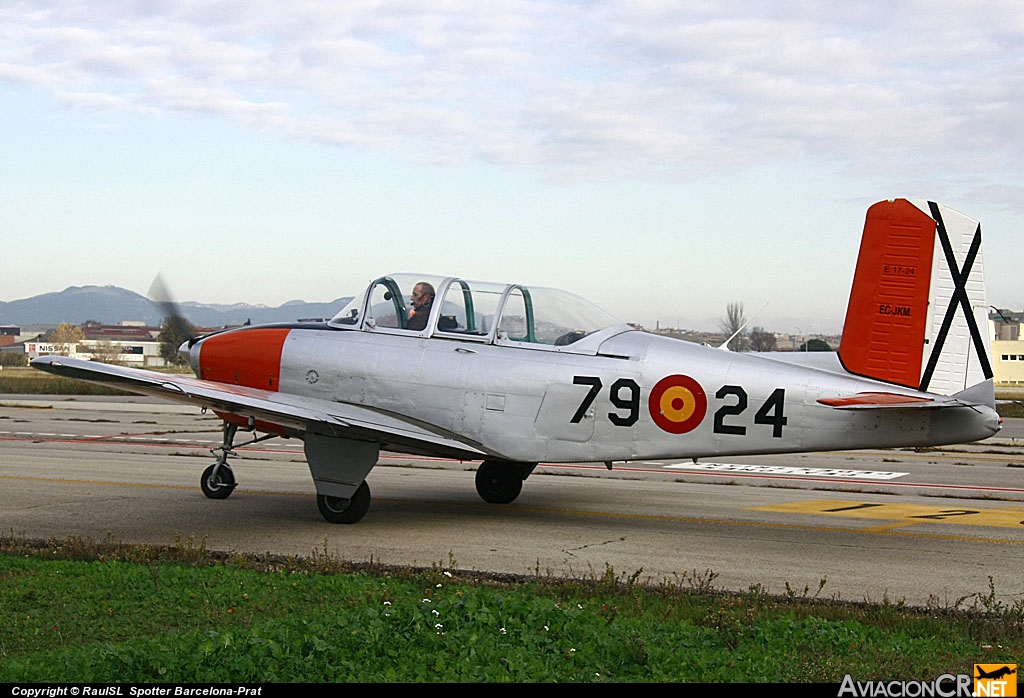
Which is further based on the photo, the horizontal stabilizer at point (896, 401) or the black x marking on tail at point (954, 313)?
the black x marking on tail at point (954, 313)

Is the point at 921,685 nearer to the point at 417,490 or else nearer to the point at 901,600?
the point at 901,600

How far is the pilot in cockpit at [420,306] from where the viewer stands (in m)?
11.2

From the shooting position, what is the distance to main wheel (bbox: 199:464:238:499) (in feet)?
41.1

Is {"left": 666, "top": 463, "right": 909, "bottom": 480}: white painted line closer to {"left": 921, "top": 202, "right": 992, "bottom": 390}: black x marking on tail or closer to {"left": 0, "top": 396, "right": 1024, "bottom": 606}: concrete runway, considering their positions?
{"left": 0, "top": 396, "right": 1024, "bottom": 606}: concrete runway

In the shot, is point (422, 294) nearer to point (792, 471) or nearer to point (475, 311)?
point (475, 311)

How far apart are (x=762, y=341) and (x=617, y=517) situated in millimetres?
5192

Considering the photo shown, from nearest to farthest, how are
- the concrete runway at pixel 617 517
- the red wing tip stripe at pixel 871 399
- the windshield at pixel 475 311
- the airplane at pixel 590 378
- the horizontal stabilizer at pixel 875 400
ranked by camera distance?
the concrete runway at pixel 617 517 → the horizontal stabilizer at pixel 875 400 → the red wing tip stripe at pixel 871 399 → the airplane at pixel 590 378 → the windshield at pixel 475 311

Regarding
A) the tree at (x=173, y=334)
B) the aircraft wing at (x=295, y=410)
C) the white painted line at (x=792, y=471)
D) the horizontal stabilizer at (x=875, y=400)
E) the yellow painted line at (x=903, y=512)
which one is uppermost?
the tree at (x=173, y=334)

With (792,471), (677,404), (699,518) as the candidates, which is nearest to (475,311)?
(677,404)

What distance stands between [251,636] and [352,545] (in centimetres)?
443

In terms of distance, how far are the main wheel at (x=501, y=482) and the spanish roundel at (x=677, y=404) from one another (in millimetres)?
2927

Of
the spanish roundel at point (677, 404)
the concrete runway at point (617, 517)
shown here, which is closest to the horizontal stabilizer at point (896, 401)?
the spanish roundel at point (677, 404)

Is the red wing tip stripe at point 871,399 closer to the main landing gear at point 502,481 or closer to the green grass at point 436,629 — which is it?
the green grass at point 436,629

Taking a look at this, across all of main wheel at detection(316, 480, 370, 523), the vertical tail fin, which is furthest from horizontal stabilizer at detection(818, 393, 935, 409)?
main wheel at detection(316, 480, 370, 523)
